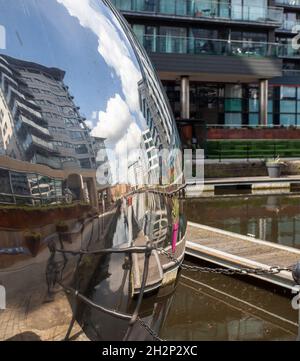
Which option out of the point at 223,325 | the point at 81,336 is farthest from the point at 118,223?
the point at 223,325

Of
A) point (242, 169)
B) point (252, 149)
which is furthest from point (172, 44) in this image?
point (242, 169)

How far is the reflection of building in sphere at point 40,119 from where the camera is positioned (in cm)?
116

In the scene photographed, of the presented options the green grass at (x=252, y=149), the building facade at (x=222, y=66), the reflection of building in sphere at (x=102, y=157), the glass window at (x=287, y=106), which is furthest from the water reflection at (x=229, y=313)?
the glass window at (x=287, y=106)

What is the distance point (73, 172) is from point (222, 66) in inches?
1237

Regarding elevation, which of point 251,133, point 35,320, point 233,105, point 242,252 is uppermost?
point 233,105

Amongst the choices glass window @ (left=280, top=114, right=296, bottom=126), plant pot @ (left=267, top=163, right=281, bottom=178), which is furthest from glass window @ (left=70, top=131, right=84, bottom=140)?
glass window @ (left=280, top=114, right=296, bottom=126)

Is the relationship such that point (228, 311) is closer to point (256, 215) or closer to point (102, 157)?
point (102, 157)

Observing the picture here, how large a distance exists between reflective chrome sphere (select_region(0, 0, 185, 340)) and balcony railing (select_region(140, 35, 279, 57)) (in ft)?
90.7

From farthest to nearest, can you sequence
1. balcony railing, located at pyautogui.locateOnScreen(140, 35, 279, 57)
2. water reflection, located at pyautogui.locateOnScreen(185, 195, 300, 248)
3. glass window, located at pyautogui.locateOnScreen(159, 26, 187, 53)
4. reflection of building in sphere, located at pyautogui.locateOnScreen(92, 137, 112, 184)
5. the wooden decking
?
glass window, located at pyautogui.locateOnScreen(159, 26, 187, 53) < balcony railing, located at pyautogui.locateOnScreen(140, 35, 279, 57) < water reflection, located at pyautogui.locateOnScreen(185, 195, 300, 248) < the wooden decking < reflection of building in sphere, located at pyautogui.locateOnScreen(92, 137, 112, 184)

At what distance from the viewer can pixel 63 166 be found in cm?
120

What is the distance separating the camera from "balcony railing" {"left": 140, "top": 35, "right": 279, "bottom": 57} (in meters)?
29.4

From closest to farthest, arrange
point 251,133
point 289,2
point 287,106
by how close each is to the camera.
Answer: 1. point 251,133
2. point 287,106
3. point 289,2

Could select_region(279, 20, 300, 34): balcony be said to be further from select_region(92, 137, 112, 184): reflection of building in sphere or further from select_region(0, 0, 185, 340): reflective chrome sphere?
select_region(92, 137, 112, 184): reflection of building in sphere

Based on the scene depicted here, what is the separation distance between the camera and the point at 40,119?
1199 mm
